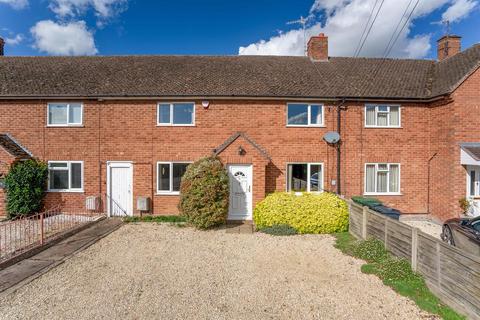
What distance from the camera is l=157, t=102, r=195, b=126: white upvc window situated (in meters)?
11.8

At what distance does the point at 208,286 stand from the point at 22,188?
31.5 ft

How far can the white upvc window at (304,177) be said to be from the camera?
1187 cm

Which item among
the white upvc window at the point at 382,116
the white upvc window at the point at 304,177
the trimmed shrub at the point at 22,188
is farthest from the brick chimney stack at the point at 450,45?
the trimmed shrub at the point at 22,188

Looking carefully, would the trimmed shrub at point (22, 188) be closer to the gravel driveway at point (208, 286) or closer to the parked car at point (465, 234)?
the gravel driveway at point (208, 286)

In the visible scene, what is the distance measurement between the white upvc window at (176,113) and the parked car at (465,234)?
31.7 feet

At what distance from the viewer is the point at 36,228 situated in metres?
9.62

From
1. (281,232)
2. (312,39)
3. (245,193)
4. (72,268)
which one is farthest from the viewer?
(312,39)

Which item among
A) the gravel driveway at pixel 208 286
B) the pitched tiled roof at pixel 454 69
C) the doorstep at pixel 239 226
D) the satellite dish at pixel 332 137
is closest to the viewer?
the gravel driveway at pixel 208 286

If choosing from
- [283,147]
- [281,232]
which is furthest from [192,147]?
[281,232]

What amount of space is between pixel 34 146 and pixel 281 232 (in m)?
10.9

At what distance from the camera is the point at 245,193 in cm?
1115

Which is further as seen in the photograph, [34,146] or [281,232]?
[34,146]

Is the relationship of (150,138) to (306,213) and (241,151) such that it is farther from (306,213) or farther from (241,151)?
(306,213)

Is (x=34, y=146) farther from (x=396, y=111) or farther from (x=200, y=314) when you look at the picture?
(x=396, y=111)
